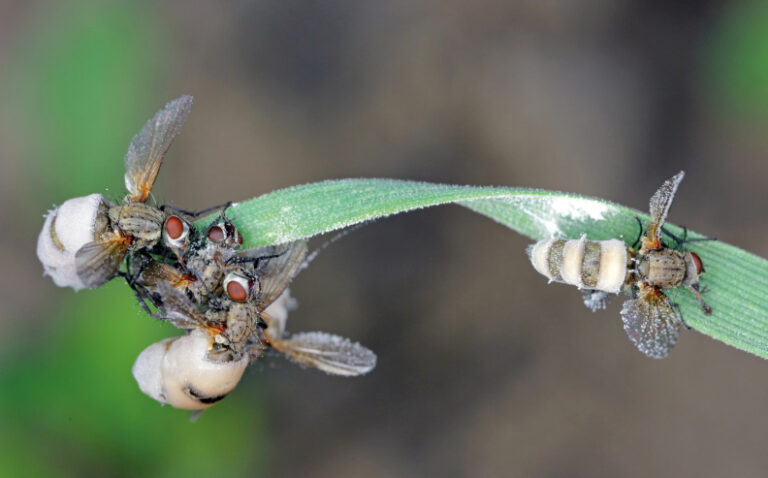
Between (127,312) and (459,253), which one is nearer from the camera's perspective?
(127,312)

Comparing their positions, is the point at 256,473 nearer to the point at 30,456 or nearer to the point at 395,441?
the point at 395,441

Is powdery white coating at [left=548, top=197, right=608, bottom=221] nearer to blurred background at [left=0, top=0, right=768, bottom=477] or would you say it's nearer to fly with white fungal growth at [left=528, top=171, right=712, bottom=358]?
fly with white fungal growth at [left=528, top=171, right=712, bottom=358]

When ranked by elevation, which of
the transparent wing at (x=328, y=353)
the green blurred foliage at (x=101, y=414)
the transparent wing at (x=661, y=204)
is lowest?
the green blurred foliage at (x=101, y=414)

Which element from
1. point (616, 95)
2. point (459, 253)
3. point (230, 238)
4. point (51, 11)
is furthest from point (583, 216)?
point (51, 11)

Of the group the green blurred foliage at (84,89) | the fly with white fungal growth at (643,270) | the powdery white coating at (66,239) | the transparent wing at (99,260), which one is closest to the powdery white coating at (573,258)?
the fly with white fungal growth at (643,270)

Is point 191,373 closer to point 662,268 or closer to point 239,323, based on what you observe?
point 239,323

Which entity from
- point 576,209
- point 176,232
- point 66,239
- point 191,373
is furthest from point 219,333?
point 576,209

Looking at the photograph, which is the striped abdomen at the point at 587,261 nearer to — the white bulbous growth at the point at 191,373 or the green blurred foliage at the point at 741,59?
the white bulbous growth at the point at 191,373
